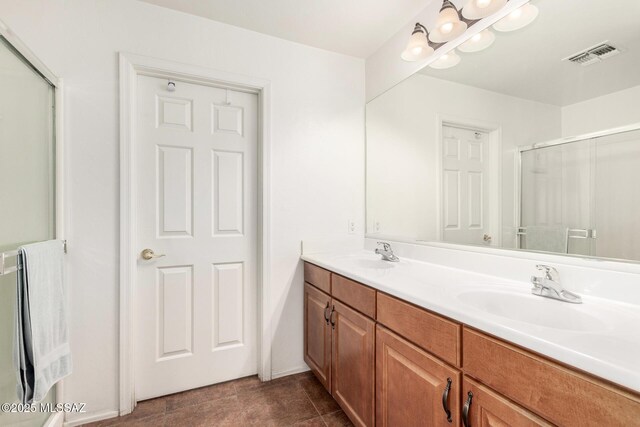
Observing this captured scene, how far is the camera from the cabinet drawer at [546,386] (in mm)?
574

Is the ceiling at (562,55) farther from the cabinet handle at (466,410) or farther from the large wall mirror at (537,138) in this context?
the cabinet handle at (466,410)

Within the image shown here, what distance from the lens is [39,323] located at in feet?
3.83

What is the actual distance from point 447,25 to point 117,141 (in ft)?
6.28

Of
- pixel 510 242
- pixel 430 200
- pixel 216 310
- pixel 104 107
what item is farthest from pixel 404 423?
pixel 104 107

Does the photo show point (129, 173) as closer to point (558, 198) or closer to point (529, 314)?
point (529, 314)

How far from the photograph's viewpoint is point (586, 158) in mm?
1093

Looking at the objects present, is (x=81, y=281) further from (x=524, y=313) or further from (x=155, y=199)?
(x=524, y=313)

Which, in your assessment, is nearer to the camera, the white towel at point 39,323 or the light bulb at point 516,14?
the white towel at point 39,323

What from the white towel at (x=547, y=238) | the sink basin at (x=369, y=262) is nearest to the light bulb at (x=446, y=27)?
the white towel at (x=547, y=238)

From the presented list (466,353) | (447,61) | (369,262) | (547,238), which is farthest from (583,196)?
(369,262)

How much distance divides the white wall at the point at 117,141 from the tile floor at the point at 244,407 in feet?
0.55

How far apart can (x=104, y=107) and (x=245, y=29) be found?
1001mm

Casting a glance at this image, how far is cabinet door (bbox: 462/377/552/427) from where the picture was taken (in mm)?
718

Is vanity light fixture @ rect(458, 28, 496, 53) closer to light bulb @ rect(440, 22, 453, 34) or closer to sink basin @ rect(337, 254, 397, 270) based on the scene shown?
light bulb @ rect(440, 22, 453, 34)
